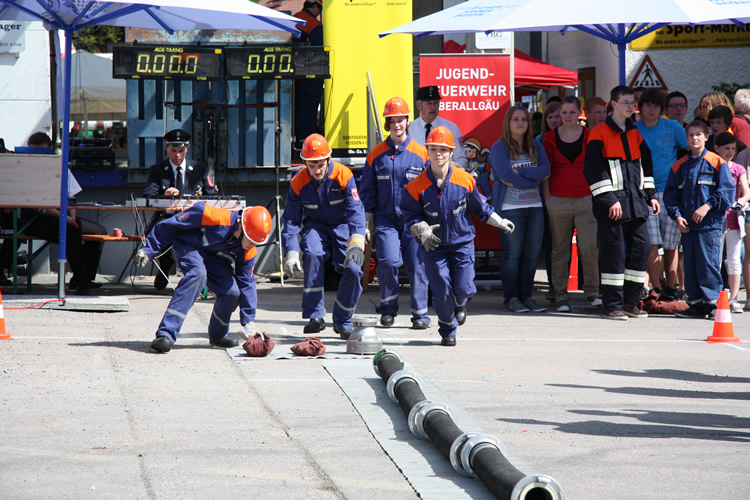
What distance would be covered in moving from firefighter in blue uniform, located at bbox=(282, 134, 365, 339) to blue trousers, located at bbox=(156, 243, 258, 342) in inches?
24.2

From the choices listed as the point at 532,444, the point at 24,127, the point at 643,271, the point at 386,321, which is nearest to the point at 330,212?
the point at 386,321

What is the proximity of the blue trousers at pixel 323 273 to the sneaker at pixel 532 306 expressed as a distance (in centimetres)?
251

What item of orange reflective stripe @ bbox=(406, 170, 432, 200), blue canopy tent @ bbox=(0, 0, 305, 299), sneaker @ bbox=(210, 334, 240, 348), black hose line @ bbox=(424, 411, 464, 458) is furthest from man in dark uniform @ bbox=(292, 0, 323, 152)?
black hose line @ bbox=(424, 411, 464, 458)

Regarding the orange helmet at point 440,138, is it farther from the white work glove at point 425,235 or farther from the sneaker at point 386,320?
the sneaker at point 386,320

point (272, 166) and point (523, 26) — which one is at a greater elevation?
point (523, 26)

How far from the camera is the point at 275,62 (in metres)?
12.0

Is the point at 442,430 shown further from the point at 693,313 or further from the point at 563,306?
the point at 693,313

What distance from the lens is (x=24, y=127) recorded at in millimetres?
13453

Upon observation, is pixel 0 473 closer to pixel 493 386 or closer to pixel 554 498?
pixel 554 498

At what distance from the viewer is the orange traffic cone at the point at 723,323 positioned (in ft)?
28.4

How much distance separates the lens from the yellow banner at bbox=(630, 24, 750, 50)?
1703cm

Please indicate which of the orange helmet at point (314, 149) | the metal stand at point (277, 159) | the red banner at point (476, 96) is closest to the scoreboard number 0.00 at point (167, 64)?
the metal stand at point (277, 159)

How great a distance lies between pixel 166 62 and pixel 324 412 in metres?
7.10

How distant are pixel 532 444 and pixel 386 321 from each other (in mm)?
4229
